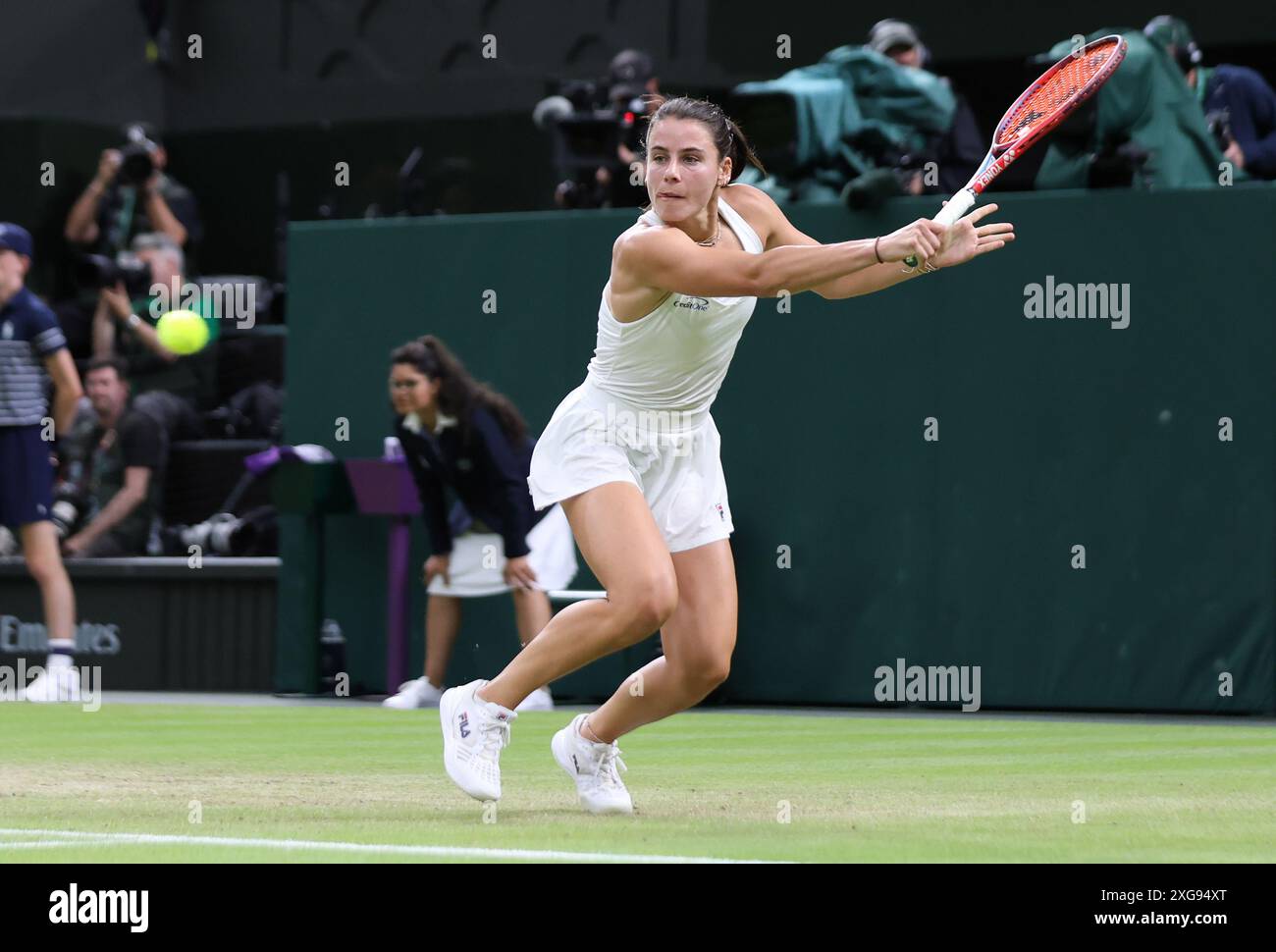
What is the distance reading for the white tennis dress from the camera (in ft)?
20.7

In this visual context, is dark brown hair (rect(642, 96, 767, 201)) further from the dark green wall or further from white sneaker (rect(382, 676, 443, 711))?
white sneaker (rect(382, 676, 443, 711))

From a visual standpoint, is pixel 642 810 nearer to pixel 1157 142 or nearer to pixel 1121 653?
pixel 1121 653

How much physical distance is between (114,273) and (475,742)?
920 centimetres

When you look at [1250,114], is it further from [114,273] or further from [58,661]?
[114,273]

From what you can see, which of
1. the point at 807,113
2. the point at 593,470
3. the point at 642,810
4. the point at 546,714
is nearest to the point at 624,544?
the point at 593,470

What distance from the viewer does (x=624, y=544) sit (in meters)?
6.14

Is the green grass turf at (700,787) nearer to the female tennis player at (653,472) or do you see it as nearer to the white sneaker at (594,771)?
the white sneaker at (594,771)

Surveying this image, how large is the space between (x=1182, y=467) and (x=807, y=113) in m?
2.57

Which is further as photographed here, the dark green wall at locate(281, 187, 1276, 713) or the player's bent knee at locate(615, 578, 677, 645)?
the dark green wall at locate(281, 187, 1276, 713)

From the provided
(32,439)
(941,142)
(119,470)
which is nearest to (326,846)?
(32,439)

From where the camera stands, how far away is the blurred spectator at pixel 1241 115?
1160cm

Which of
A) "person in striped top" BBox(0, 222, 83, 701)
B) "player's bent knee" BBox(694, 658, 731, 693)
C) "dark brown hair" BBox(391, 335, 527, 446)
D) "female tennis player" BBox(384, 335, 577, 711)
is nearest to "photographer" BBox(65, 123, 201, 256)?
"person in striped top" BBox(0, 222, 83, 701)

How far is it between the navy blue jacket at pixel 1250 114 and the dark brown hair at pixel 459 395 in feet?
12.8

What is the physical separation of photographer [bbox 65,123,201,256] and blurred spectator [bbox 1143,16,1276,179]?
7158mm
